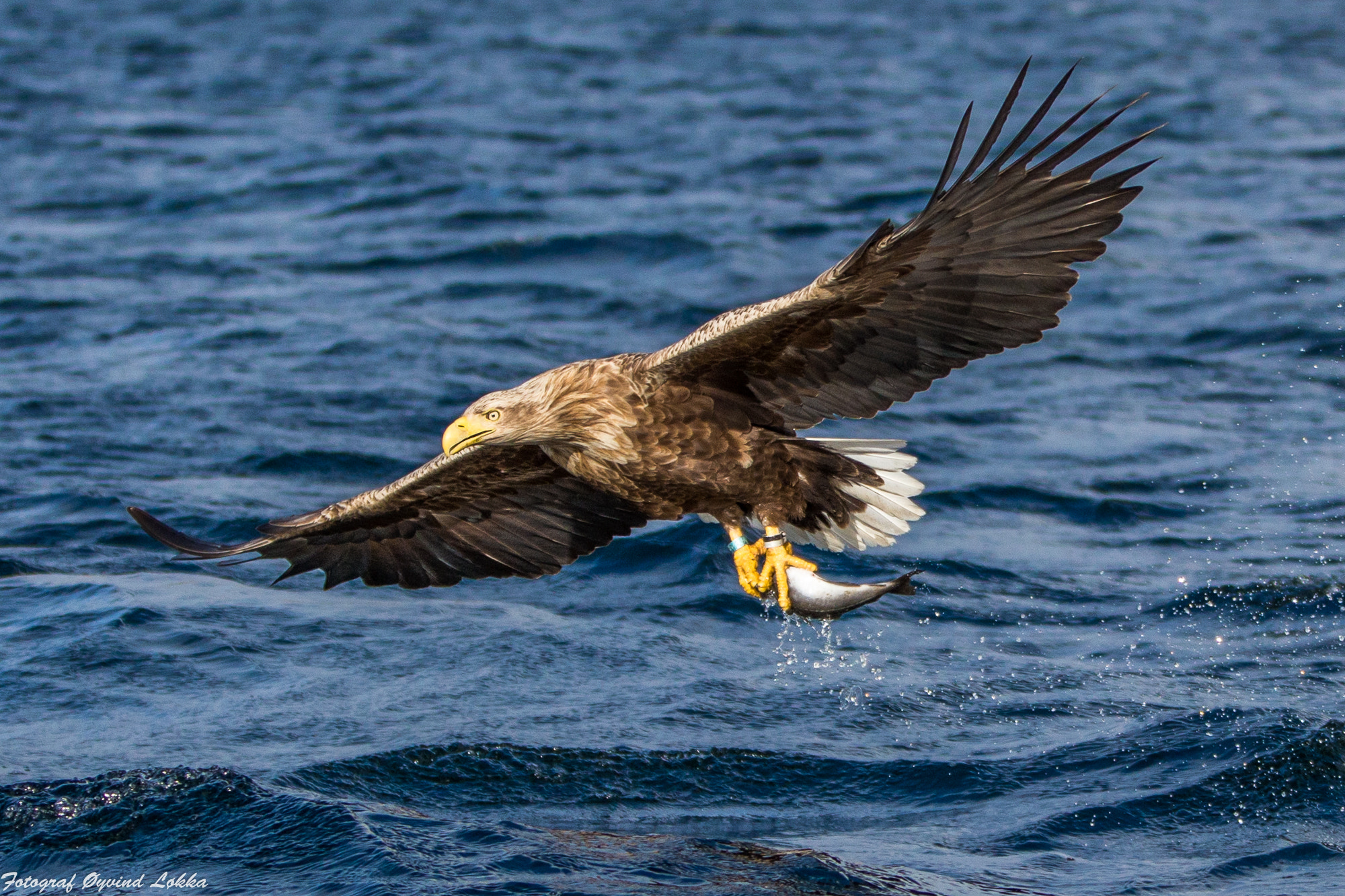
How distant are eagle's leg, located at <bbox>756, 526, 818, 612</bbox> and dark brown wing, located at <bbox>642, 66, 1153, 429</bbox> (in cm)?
50

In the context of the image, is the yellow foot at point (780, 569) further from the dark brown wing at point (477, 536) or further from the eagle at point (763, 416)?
the dark brown wing at point (477, 536)

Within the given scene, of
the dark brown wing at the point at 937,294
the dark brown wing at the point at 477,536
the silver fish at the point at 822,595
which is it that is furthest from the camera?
the dark brown wing at the point at 477,536

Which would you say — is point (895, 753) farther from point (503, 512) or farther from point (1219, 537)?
point (1219, 537)

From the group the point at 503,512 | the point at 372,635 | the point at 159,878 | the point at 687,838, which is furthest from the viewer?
the point at 372,635

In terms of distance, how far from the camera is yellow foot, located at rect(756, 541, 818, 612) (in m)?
5.59

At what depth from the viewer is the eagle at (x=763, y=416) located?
4.94 m

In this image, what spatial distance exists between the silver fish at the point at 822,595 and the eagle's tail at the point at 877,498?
48 centimetres

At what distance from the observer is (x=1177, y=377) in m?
10.4

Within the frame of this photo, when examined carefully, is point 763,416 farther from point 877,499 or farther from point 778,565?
point 877,499

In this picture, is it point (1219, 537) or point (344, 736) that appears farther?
point (1219, 537)

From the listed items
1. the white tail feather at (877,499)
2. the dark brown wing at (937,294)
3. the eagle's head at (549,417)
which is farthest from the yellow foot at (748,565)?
the eagle's head at (549,417)

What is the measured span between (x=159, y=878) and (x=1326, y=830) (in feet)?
12.0

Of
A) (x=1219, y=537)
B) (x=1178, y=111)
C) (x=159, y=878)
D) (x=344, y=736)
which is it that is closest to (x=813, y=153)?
(x=1178, y=111)

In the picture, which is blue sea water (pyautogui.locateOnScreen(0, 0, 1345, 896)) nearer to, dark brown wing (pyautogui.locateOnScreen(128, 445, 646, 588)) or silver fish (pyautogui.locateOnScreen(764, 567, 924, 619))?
dark brown wing (pyautogui.locateOnScreen(128, 445, 646, 588))
